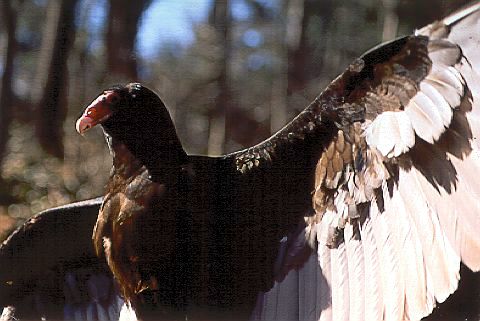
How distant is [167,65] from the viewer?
1.42 m

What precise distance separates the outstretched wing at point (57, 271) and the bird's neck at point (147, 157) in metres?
0.12

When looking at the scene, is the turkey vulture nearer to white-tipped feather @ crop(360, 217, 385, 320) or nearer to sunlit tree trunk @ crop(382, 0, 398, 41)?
white-tipped feather @ crop(360, 217, 385, 320)

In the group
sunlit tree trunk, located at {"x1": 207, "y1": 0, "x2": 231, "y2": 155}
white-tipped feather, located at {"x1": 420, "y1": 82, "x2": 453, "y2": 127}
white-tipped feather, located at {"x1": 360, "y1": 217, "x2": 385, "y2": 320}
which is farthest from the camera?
sunlit tree trunk, located at {"x1": 207, "y1": 0, "x2": 231, "y2": 155}

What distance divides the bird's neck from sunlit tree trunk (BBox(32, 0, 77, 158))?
A: 0.47 feet

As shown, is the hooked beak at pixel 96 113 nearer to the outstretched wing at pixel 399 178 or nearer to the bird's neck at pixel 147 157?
the bird's neck at pixel 147 157

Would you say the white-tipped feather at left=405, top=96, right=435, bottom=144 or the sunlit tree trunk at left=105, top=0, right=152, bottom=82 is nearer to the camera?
the white-tipped feather at left=405, top=96, right=435, bottom=144

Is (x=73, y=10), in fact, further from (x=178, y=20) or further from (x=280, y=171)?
(x=280, y=171)

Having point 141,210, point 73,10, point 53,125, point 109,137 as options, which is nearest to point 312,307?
point 141,210

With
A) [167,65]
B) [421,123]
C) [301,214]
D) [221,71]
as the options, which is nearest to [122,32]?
[167,65]

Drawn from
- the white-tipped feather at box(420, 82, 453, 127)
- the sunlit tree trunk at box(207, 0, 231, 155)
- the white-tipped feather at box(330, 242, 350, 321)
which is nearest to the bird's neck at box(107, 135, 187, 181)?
the sunlit tree trunk at box(207, 0, 231, 155)

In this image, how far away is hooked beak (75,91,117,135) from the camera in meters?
1.28

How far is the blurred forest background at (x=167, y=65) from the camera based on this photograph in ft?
4.63

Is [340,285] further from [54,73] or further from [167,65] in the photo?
[54,73]

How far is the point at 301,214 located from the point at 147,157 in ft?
1.12
